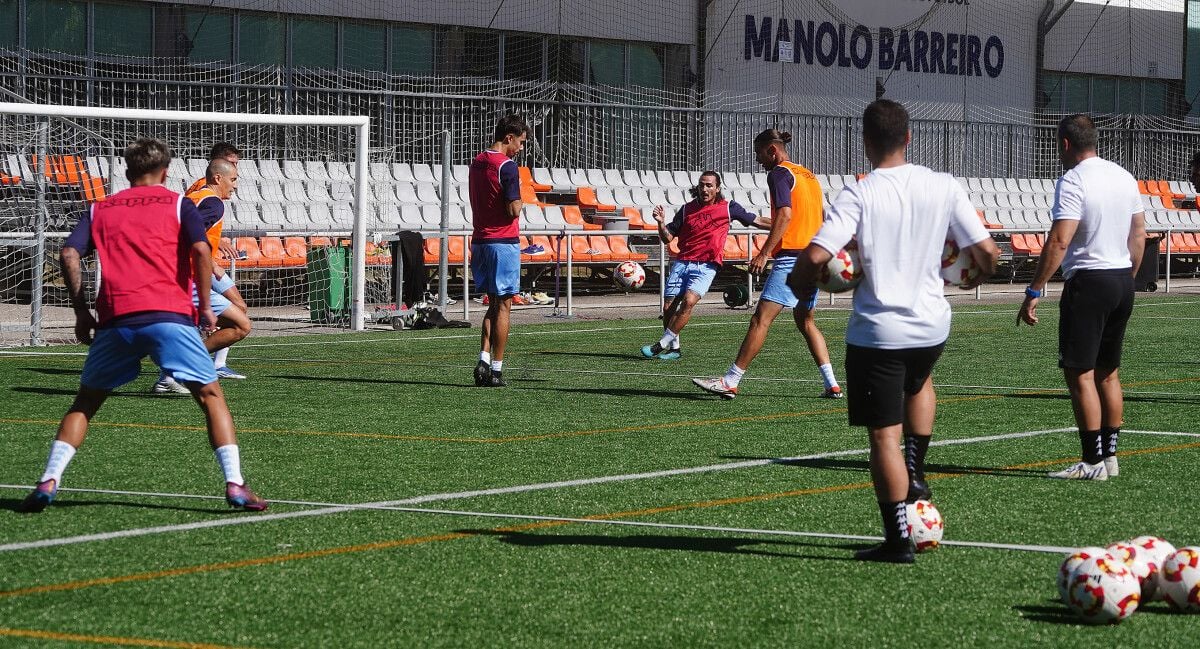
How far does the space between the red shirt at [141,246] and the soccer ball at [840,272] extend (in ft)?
9.01

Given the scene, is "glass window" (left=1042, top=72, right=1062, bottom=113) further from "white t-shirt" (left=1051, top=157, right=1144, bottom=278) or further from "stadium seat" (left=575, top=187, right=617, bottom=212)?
"white t-shirt" (left=1051, top=157, right=1144, bottom=278)

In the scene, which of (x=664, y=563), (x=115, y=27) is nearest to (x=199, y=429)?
(x=664, y=563)

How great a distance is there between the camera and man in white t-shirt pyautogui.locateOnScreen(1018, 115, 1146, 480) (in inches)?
307

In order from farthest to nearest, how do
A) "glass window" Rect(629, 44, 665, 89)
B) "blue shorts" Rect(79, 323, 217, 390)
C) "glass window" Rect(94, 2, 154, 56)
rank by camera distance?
"glass window" Rect(629, 44, 665, 89), "glass window" Rect(94, 2, 154, 56), "blue shorts" Rect(79, 323, 217, 390)

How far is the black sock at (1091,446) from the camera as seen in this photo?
25.5ft

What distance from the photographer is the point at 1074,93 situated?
41438mm

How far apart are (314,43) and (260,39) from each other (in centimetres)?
111

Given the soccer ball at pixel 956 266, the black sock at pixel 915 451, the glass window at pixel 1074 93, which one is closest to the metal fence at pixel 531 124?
the glass window at pixel 1074 93

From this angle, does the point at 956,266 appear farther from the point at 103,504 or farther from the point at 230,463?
the point at 103,504

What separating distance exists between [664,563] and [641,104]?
1100 inches

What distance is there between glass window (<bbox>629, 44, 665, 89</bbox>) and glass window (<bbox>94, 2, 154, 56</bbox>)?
34.7 ft

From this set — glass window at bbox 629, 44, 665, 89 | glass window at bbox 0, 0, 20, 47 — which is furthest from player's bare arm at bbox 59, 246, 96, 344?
glass window at bbox 629, 44, 665, 89

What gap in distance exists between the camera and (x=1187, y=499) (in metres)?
7.18

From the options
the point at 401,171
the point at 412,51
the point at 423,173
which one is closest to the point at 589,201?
the point at 423,173
